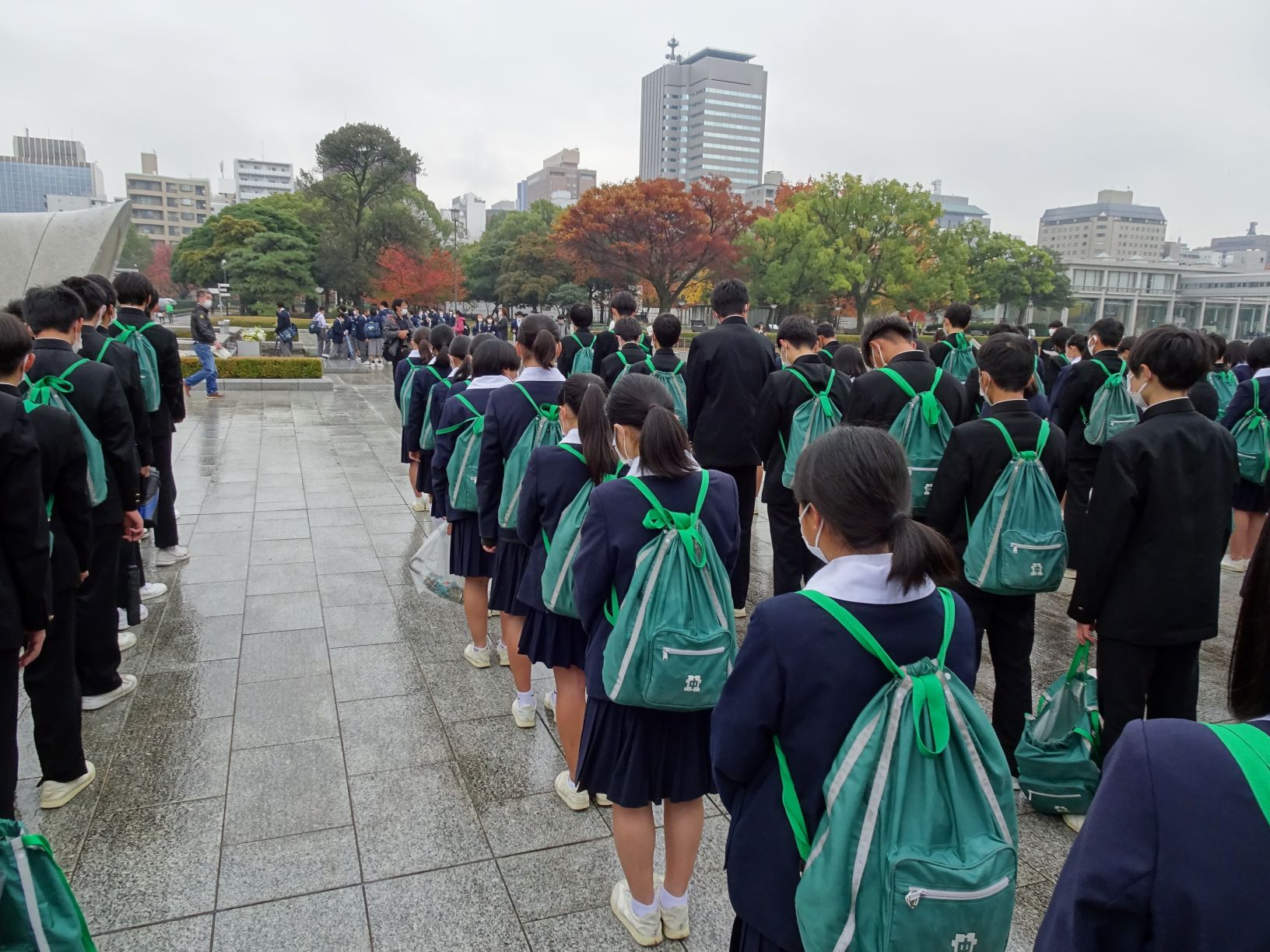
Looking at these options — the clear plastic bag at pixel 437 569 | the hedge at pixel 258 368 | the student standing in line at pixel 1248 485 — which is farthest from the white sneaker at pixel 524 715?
the hedge at pixel 258 368

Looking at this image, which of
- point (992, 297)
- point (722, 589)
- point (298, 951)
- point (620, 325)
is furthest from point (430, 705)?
point (992, 297)

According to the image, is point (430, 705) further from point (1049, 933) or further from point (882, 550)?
point (1049, 933)

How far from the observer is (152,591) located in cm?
547

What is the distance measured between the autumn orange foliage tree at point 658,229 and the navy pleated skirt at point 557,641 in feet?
114

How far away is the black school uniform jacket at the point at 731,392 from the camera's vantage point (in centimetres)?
521

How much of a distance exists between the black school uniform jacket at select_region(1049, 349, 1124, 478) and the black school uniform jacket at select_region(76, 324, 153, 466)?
6.12 m

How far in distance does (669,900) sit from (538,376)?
7.66 ft

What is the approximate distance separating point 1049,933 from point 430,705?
3528 millimetres

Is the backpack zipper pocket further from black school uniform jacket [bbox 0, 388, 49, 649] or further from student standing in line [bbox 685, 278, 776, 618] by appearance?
student standing in line [bbox 685, 278, 776, 618]

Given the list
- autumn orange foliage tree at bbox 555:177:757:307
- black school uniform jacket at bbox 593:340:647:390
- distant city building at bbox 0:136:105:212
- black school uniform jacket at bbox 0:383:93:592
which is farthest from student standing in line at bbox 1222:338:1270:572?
distant city building at bbox 0:136:105:212

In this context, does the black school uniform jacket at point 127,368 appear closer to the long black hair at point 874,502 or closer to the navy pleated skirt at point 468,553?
the navy pleated skirt at point 468,553

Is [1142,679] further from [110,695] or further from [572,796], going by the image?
[110,695]

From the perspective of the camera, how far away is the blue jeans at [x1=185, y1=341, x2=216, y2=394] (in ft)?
48.8

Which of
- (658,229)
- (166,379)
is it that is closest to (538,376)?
(166,379)
